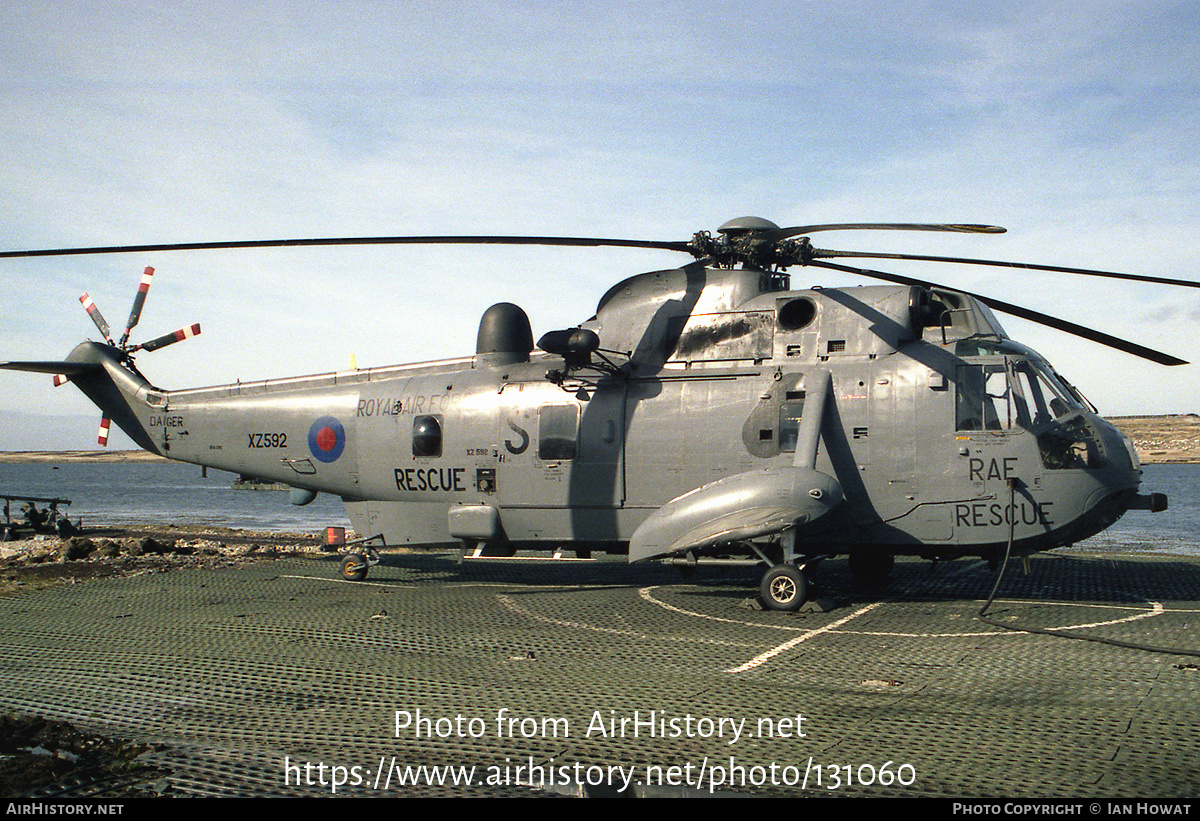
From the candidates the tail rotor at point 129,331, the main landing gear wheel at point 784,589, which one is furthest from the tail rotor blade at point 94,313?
the main landing gear wheel at point 784,589

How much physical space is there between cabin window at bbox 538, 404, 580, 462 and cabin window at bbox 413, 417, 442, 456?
6.50 feet

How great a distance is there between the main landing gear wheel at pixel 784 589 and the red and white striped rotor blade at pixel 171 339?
1304 centimetres

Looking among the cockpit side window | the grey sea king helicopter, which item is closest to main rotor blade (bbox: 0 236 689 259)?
the grey sea king helicopter

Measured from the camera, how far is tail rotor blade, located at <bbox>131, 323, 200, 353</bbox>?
17.1 metres

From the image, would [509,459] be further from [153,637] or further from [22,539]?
[22,539]

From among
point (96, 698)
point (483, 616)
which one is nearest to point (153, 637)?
point (96, 698)

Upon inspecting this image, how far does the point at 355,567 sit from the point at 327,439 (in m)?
2.47

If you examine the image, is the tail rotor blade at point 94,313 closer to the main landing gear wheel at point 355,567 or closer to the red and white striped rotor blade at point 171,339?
the red and white striped rotor blade at point 171,339

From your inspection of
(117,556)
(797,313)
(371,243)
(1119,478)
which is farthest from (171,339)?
(1119,478)

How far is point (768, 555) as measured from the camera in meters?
12.0

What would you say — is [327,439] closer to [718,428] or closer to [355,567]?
[355,567]

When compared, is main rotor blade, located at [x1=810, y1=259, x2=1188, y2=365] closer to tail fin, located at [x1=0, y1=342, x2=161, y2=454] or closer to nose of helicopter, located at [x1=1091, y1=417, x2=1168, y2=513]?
nose of helicopter, located at [x1=1091, y1=417, x2=1168, y2=513]

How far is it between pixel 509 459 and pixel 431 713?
7218mm
